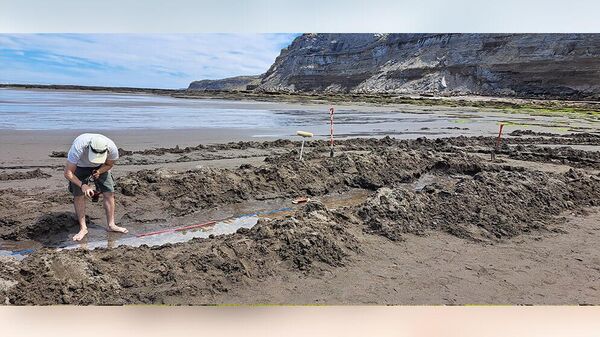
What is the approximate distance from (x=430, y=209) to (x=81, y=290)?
3.62 metres

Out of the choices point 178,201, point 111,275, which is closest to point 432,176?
point 178,201

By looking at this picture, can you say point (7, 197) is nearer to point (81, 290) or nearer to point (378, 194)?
point (81, 290)

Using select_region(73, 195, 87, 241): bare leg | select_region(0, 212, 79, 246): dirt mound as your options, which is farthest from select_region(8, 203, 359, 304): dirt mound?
select_region(0, 212, 79, 246): dirt mound

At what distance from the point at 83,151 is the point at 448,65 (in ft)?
73.7

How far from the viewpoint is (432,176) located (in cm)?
833

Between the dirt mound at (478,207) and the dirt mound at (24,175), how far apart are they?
5.74m

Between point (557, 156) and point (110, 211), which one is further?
point (557, 156)

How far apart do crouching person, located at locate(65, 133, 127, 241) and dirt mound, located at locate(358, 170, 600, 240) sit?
101 inches

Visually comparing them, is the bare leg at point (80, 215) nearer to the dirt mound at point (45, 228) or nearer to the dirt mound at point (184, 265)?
the dirt mound at point (45, 228)

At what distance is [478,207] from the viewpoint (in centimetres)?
501

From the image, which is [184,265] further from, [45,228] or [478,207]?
[478,207]

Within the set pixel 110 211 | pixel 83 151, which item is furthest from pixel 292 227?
pixel 110 211

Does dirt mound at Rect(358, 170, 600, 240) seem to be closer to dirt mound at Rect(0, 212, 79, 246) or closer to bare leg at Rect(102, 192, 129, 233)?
bare leg at Rect(102, 192, 129, 233)

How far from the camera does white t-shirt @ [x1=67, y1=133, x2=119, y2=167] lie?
3420mm
